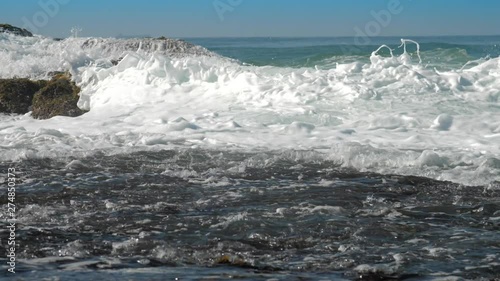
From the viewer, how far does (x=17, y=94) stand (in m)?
13.9

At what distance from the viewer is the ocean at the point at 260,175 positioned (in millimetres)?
4750

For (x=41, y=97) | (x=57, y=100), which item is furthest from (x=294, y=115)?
(x=41, y=97)

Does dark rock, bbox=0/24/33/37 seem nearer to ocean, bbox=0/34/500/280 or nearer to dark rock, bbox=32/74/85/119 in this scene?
dark rock, bbox=32/74/85/119

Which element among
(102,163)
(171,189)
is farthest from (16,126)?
(171,189)

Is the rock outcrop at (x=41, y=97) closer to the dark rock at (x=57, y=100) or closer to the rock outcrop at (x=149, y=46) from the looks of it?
the dark rock at (x=57, y=100)

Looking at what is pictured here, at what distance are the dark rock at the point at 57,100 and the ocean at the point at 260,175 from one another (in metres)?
0.27

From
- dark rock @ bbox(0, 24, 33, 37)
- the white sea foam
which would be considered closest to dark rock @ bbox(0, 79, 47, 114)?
the white sea foam

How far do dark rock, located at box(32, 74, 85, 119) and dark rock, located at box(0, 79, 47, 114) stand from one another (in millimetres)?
271

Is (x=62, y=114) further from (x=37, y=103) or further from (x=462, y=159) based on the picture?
(x=462, y=159)

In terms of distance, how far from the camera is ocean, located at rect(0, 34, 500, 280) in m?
4.75

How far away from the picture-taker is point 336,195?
6.46m

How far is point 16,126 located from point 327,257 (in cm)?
808

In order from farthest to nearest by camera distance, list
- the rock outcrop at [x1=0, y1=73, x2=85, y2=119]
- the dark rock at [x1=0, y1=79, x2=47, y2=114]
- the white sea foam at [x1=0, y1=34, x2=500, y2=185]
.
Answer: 1. the dark rock at [x1=0, y1=79, x2=47, y2=114]
2. the rock outcrop at [x1=0, y1=73, x2=85, y2=119]
3. the white sea foam at [x1=0, y1=34, x2=500, y2=185]

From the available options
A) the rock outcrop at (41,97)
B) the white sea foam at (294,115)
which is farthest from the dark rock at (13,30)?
the white sea foam at (294,115)
